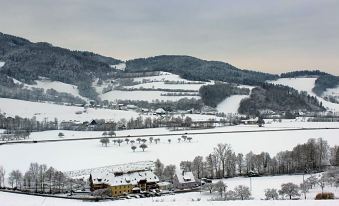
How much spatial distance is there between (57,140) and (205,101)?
78.2 meters

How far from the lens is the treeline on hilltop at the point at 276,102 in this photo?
133750 mm

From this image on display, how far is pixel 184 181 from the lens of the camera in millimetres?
41375

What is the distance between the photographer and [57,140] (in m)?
68.0

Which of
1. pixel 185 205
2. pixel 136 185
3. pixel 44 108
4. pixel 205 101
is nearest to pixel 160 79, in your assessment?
pixel 205 101

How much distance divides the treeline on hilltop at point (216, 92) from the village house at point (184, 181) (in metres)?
98.4

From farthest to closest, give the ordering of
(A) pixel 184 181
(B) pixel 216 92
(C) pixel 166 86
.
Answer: (C) pixel 166 86 → (B) pixel 216 92 → (A) pixel 184 181

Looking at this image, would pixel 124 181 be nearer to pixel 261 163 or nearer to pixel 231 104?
pixel 261 163

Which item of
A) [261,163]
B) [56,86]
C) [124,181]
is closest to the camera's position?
[124,181]

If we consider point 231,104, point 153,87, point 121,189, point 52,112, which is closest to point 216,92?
point 231,104

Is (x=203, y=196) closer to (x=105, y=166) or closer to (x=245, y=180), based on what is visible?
(x=245, y=180)

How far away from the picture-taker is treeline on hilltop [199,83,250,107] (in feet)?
468

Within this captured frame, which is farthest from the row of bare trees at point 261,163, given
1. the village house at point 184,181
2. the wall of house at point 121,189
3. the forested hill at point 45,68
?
the forested hill at point 45,68

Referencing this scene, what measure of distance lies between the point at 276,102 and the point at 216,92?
1683 centimetres

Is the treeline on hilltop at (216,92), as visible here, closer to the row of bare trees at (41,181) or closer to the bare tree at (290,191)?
the row of bare trees at (41,181)
